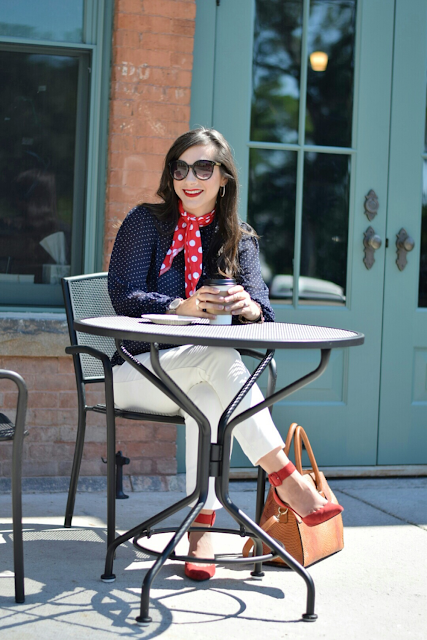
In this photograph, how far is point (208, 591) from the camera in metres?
2.40

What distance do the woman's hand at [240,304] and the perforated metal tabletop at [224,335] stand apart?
0.07m

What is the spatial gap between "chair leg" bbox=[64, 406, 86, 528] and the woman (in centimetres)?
24

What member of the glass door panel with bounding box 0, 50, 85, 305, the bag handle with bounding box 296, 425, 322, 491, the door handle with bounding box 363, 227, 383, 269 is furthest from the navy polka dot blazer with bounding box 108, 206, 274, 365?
the door handle with bounding box 363, 227, 383, 269

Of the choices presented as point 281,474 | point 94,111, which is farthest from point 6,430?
point 94,111

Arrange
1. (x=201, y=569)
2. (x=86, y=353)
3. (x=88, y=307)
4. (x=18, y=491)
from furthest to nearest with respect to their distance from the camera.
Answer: (x=88, y=307), (x=86, y=353), (x=201, y=569), (x=18, y=491)

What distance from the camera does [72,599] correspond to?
228 centimetres

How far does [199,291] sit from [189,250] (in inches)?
21.5

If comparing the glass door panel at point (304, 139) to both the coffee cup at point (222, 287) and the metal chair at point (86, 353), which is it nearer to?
the metal chair at point (86, 353)

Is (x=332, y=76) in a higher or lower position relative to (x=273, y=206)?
higher

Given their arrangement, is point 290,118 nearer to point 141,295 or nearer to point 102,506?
point 141,295

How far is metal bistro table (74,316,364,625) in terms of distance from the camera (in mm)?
2064

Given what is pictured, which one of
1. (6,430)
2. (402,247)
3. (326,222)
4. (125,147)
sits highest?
(125,147)

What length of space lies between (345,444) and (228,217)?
61.5 inches

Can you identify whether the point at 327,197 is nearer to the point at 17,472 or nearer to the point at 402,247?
the point at 402,247
